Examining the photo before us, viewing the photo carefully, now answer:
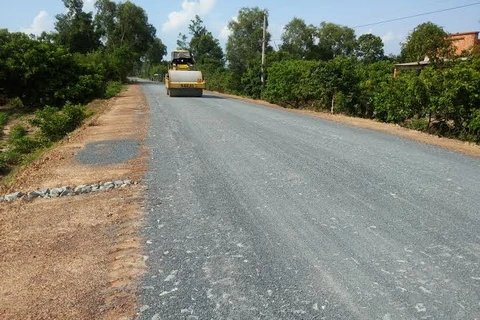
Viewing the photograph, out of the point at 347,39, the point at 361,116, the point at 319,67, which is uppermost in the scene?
the point at 347,39

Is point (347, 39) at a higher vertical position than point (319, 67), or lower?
higher

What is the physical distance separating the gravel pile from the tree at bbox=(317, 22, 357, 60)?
71.4 m

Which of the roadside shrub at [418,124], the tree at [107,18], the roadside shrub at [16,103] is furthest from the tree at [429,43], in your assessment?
the tree at [107,18]

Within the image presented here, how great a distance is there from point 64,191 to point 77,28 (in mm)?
64345

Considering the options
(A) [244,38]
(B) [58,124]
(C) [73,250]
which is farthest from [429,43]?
(A) [244,38]

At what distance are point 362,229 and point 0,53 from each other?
27.6 m

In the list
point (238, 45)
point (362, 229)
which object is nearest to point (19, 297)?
point (362, 229)

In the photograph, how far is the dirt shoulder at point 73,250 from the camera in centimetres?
342

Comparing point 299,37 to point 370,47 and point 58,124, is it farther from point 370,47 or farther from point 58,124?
point 58,124

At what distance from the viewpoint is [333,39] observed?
7506cm

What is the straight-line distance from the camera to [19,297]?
A: 141 inches

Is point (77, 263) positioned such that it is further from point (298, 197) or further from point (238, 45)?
point (238, 45)

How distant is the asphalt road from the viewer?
132 inches

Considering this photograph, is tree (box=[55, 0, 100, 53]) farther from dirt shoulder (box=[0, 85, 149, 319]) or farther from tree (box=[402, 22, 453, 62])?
dirt shoulder (box=[0, 85, 149, 319])
